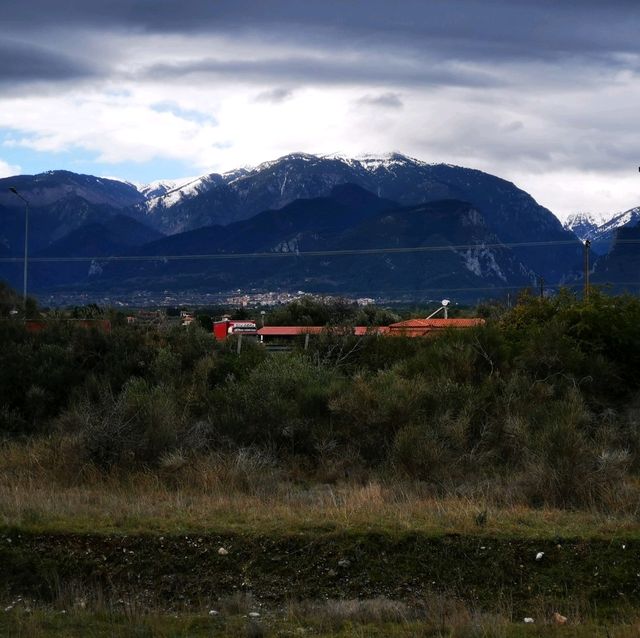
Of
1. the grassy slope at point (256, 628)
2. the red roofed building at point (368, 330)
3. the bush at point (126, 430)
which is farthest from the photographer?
the red roofed building at point (368, 330)

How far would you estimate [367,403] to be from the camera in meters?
20.2

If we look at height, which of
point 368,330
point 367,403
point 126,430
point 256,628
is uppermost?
point 368,330

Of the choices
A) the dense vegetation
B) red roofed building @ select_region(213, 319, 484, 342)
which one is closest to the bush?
the dense vegetation

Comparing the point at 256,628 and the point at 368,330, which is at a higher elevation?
the point at 368,330

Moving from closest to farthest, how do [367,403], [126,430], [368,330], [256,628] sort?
[256,628]
[126,430]
[367,403]
[368,330]

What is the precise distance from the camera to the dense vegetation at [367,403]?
17.1 m

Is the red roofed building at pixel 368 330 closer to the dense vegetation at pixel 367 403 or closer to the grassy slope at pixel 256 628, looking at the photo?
the dense vegetation at pixel 367 403

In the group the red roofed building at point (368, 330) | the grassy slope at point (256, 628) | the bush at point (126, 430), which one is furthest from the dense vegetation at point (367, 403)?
the grassy slope at point (256, 628)

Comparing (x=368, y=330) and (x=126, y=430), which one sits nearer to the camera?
(x=126, y=430)

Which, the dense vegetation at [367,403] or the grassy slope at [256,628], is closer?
the grassy slope at [256,628]

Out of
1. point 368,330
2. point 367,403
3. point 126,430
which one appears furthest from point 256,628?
point 368,330

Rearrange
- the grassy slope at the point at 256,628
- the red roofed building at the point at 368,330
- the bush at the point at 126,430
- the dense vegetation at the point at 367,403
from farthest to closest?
the red roofed building at the point at 368,330 → the bush at the point at 126,430 → the dense vegetation at the point at 367,403 → the grassy slope at the point at 256,628

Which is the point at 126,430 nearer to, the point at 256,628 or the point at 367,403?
the point at 367,403

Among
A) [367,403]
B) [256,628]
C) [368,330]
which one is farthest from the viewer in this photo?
[368,330]
